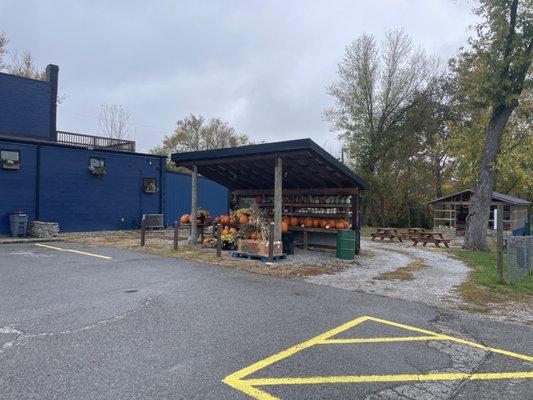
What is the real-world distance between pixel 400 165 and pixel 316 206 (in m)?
22.2

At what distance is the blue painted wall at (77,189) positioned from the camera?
15.9 metres

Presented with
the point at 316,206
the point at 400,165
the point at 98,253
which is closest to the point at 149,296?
the point at 98,253

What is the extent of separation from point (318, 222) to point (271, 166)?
233 centimetres

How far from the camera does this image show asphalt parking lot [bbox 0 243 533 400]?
340 cm

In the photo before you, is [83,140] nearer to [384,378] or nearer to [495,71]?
[495,71]

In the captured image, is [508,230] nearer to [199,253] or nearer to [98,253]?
[199,253]

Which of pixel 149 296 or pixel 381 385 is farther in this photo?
pixel 149 296

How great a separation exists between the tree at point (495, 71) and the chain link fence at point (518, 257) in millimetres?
6366

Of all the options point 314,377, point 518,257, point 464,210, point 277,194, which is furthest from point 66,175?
point 464,210

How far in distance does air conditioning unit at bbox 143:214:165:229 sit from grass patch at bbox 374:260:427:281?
13.1 meters

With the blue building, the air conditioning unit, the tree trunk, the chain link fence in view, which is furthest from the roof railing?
the chain link fence

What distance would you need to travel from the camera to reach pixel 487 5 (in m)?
14.6

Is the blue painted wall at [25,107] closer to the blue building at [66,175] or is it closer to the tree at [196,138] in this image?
the blue building at [66,175]

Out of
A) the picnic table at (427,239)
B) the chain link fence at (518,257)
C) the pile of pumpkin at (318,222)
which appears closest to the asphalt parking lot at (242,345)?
the chain link fence at (518,257)
